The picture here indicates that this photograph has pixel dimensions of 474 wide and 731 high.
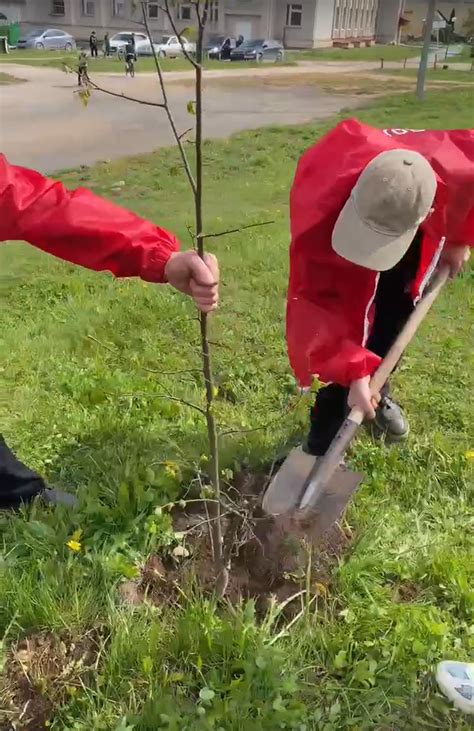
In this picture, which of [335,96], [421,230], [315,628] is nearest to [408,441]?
[421,230]

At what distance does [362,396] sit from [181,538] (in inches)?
28.3

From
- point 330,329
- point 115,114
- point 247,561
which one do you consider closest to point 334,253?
point 330,329

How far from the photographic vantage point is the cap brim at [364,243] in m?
1.96

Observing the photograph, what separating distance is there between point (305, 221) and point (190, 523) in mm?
1033

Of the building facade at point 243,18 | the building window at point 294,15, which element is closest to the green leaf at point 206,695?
the building facade at point 243,18

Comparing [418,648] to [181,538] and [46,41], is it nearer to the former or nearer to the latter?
[181,538]

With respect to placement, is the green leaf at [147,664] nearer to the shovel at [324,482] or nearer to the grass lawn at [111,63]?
the shovel at [324,482]

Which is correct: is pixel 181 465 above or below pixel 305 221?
below

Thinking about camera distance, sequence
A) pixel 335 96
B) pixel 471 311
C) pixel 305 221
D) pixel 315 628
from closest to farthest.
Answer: pixel 315 628 < pixel 305 221 < pixel 471 311 < pixel 335 96

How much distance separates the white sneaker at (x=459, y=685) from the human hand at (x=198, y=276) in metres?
1.08

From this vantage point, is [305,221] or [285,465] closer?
[305,221]

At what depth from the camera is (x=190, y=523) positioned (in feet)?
7.67

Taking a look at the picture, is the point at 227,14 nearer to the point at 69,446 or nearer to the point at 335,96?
the point at 335,96

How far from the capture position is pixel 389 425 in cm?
291
